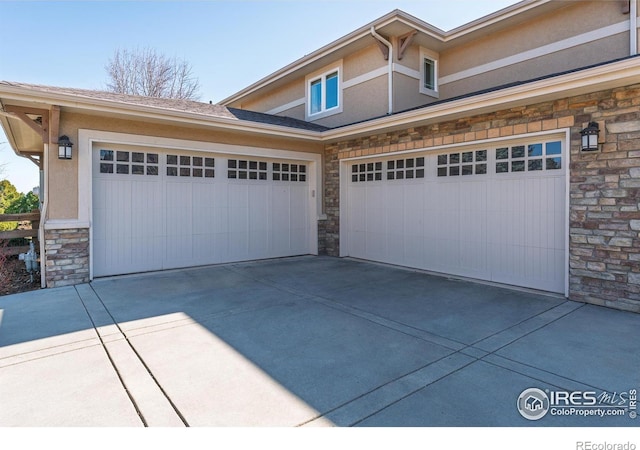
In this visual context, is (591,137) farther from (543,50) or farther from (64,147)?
(64,147)

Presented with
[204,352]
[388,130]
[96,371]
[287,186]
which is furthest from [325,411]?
[287,186]

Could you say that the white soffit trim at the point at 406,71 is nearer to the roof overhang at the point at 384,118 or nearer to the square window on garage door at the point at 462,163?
the roof overhang at the point at 384,118

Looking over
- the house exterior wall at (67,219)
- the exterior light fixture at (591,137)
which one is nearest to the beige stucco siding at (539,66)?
the exterior light fixture at (591,137)

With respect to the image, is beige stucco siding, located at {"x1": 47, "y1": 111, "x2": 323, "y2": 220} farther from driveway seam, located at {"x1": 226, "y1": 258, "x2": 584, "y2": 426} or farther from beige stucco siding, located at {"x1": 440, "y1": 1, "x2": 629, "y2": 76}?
beige stucco siding, located at {"x1": 440, "y1": 1, "x2": 629, "y2": 76}

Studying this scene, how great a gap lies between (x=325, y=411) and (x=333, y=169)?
756 centimetres

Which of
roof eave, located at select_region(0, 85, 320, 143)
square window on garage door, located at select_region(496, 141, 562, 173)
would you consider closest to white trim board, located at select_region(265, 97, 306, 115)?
roof eave, located at select_region(0, 85, 320, 143)

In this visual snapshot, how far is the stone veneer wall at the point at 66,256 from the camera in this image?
20.2 ft

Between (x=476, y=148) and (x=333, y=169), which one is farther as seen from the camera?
(x=333, y=169)

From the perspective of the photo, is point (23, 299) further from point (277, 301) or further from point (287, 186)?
point (287, 186)

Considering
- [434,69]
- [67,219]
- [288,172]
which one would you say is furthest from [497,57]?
[67,219]

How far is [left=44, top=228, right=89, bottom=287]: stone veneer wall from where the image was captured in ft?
20.2

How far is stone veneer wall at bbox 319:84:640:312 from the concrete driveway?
385 millimetres

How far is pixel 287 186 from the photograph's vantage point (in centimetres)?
937

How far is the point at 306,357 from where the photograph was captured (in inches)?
136
